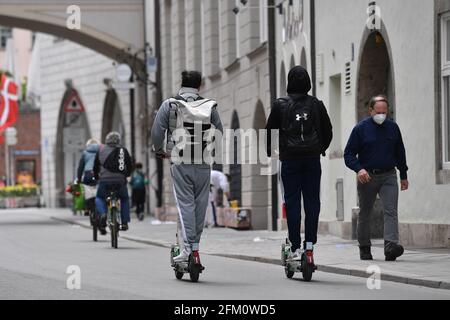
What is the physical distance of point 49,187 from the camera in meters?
61.6

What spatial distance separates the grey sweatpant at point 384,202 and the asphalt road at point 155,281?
112 cm

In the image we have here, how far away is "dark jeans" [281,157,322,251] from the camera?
526 inches

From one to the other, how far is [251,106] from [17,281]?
16915mm

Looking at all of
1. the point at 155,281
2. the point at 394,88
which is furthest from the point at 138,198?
the point at 155,281

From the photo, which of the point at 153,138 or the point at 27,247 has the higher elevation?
the point at 153,138

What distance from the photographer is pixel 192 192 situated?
13516 millimetres

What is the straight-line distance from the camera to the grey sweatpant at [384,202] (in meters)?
15.4

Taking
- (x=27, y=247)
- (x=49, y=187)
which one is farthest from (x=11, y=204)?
(x=27, y=247)

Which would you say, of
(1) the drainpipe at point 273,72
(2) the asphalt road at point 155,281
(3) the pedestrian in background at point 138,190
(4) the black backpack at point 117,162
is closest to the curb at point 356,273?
(2) the asphalt road at point 155,281

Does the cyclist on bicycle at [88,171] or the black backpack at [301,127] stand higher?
the black backpack at [301,127]

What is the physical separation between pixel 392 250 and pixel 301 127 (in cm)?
263

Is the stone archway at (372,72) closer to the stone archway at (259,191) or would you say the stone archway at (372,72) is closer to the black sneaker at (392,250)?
the black sneaker at (392,250)

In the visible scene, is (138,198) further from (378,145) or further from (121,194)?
(378,145)
